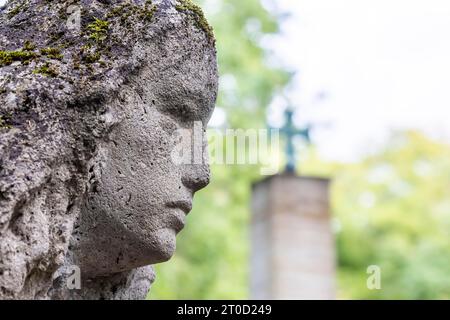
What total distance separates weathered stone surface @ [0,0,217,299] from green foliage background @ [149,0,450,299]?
7.91 m

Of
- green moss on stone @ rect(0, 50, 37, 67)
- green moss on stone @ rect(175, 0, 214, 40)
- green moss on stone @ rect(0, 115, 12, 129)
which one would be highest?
green moss on stone @ rect(175, 0, 214, 40)

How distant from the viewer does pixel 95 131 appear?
100 inches

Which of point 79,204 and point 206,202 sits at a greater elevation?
point 206,202

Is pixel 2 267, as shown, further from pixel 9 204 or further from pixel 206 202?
pixel 206 202

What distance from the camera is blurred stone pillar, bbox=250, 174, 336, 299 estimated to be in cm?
1061

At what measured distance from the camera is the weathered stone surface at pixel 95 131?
239 centimetres

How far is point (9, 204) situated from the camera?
2.28 m

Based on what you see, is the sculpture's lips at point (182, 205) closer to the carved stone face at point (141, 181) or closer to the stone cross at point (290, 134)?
the carved stone face at point (141, 181)

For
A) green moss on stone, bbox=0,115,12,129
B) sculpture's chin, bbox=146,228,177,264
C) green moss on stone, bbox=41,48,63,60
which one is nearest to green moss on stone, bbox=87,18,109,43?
green moss on stone, bbox=41,48,63,60

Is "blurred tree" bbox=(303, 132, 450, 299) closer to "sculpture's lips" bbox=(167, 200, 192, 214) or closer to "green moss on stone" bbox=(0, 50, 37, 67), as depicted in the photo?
"sculpture's lips" bbox=(167, 200, 192, 214)

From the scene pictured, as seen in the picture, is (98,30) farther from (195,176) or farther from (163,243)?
(163,243)
